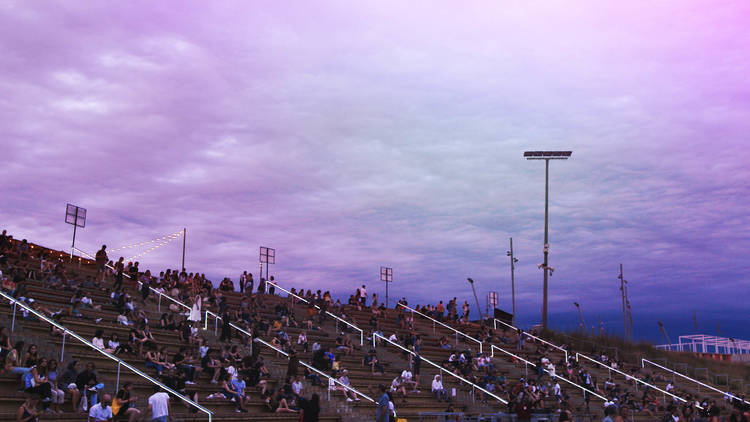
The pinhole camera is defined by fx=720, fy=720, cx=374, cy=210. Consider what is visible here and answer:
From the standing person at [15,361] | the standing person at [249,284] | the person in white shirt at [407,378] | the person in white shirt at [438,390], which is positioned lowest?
the person in white shirt at [438,390]

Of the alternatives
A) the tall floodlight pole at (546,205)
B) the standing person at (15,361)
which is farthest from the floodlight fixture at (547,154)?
the standing person at (15,361)

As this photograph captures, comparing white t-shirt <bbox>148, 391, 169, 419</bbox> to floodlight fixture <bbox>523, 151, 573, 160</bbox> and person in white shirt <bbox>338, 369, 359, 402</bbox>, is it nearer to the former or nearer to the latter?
person in white shirt <bbox>338, 369, 359, 402</bbox>

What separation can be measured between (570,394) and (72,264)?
22.4 metres

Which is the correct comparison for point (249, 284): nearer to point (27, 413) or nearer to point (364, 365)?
point (364, 365)

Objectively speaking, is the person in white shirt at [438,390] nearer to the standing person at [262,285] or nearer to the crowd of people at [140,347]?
the crowd of people at [140,347]

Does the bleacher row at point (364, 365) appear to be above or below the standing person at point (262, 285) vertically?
below

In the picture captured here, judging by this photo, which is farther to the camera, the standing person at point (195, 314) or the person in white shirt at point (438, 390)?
the person in white shirt at point (438, 390)

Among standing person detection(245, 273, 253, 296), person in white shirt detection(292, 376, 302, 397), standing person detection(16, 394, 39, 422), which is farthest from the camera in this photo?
standing person detection(245, 273, 253, 296)

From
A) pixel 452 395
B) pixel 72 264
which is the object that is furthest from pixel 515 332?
pixel 72 264

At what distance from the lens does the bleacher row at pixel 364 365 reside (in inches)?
728

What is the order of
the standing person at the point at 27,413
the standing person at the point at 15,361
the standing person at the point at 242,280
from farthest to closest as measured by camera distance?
the standing person at the point at 242,280 < the standing person at the point at 15,361 < the standing person at the point at 27,413

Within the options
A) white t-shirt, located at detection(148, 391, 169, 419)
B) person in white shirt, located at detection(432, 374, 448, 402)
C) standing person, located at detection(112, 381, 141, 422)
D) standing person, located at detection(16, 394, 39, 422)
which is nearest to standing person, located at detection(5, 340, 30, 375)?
standing person, located at detection(16, 394, 39, 422)

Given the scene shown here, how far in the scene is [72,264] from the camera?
3244cm

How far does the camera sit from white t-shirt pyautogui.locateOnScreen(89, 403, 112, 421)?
1484 cm
